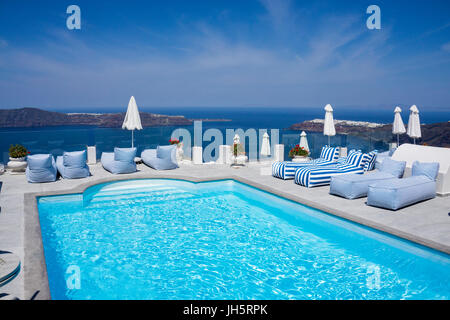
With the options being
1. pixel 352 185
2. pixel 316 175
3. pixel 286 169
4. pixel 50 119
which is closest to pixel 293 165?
pixel 286 169

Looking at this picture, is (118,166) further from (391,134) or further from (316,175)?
(391,134)

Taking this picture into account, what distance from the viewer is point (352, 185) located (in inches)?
289

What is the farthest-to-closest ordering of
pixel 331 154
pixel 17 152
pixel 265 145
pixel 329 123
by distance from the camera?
pixel 265 145 → pixel 329 123 → pixel 331 154 → pixel 17 152

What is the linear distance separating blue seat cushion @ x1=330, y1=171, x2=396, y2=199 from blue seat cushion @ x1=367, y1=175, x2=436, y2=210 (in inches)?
14.3

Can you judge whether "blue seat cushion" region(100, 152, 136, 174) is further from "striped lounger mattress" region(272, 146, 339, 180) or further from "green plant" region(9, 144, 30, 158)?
"striped lounger mattress" region(272, 146, 339, 180)

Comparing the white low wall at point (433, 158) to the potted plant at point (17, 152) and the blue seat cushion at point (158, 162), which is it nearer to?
the blue seat cushion at point (158, 162)

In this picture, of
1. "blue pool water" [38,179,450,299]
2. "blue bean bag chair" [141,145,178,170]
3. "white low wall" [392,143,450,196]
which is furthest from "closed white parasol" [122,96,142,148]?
"white low wall" [392,143,450,196]

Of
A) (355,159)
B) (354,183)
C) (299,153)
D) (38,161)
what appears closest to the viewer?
(354,183)

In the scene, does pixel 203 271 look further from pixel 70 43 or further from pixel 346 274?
pixel 70 43

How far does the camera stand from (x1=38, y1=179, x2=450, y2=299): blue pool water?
417 centimetres

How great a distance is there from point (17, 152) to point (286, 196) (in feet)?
25.0

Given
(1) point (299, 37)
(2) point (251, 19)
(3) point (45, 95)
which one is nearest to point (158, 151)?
(3) point (45, 95)

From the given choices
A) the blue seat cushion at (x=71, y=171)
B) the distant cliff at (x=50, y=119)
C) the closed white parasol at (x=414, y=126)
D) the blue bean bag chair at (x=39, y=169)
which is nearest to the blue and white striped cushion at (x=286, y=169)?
the closed white parasol at (x=414, y=126)

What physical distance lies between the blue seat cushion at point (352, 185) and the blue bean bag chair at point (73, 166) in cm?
648
